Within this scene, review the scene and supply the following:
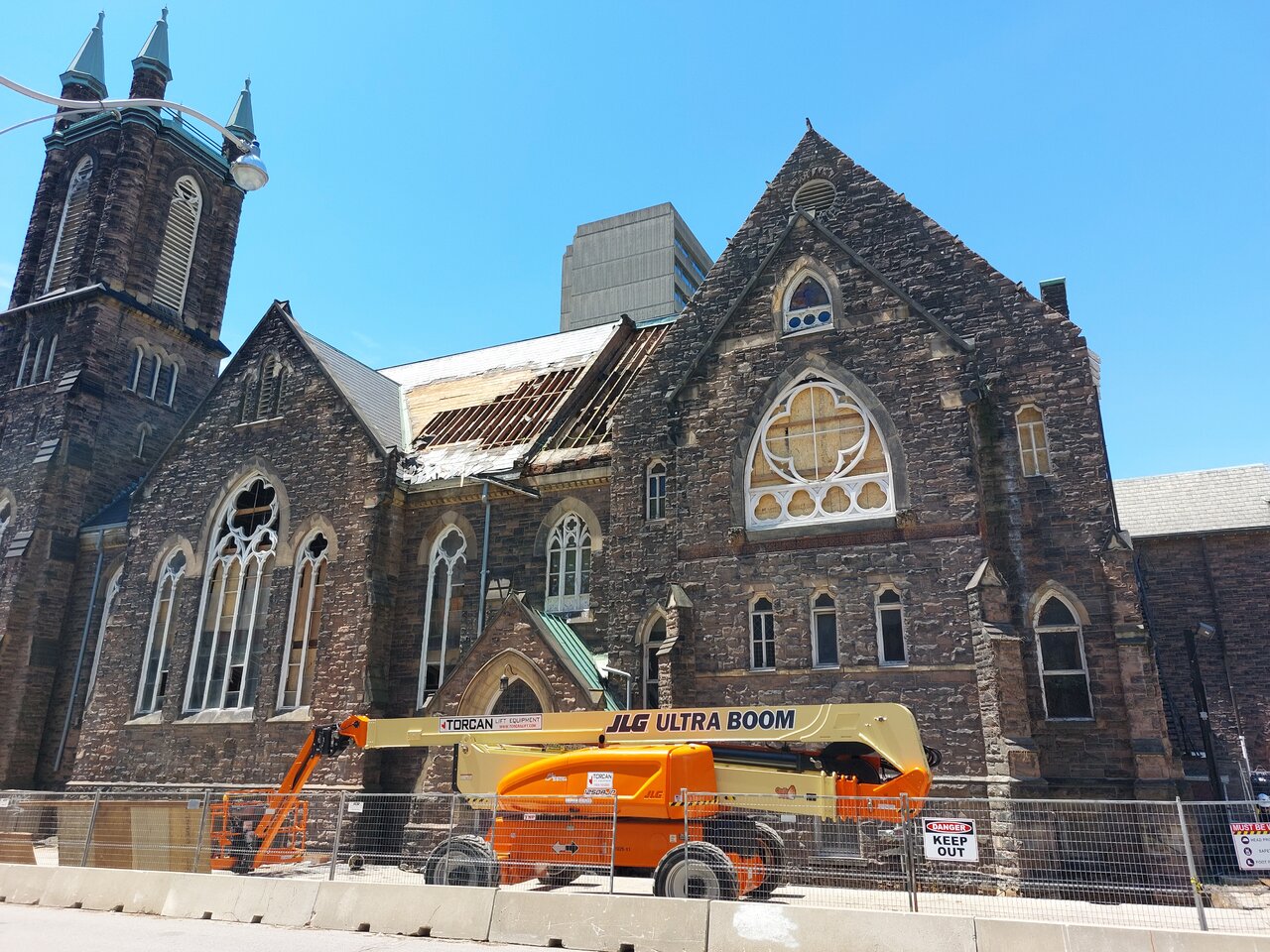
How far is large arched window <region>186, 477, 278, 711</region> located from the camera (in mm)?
25297

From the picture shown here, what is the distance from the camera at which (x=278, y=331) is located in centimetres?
2870

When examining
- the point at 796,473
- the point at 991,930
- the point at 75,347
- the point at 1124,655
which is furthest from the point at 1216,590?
the point at 75,347

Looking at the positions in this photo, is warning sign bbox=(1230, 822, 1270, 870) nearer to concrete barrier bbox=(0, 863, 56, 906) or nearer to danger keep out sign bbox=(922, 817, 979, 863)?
danger keep out sign bbox=(922, 817, 979, 863)

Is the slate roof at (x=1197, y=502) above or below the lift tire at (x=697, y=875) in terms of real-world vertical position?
above

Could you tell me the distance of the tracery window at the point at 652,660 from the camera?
1972cm

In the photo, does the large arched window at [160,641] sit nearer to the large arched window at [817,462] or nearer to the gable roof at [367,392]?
the gable roof at [367,392]

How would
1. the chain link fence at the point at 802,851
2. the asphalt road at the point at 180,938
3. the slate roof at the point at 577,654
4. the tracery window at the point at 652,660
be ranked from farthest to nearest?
the tracery window at the point at 652,660
the slate roof at the point at 577,654
the chain link fence at the point at 802,851
the asphalt road at the point at 180,938

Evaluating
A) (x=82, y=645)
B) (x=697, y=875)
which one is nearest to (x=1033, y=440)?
(x=697, y=875)

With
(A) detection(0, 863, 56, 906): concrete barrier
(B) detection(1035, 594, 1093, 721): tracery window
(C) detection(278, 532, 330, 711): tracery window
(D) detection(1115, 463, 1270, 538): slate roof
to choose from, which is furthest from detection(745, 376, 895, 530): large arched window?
(D) detection(1115, 463, 1270, 538): slate roof

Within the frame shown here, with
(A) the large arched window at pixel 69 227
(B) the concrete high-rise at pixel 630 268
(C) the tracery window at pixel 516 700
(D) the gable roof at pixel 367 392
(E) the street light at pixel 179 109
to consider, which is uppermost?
(B) the concrete high-rise at pixel 630 268

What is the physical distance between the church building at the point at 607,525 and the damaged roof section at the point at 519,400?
143 mm

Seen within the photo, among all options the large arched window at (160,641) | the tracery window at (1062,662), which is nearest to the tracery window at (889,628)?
the tracery window at (1062,662)

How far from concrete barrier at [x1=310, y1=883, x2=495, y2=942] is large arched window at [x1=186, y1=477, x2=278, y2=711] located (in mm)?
14276

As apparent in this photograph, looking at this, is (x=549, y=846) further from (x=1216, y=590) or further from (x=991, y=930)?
(x=1216, y=590)
